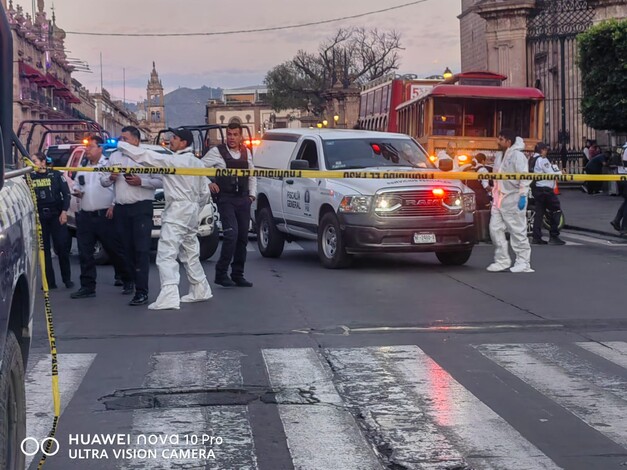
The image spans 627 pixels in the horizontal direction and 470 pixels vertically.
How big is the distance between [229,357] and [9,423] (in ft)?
14.1

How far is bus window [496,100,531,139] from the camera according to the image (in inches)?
1033

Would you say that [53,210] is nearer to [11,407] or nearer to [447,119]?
[11,407]

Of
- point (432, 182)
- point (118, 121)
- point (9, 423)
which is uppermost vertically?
point (118, 121)

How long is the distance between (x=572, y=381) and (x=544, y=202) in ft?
39.1

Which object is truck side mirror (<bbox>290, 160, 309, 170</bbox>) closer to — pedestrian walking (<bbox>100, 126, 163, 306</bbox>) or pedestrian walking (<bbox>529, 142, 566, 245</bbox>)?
pedestrian walking (<bbox>100, 126, 163, 306</bbox>)

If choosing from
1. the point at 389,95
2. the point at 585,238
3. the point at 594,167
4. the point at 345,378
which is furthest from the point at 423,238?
the point at 594,167

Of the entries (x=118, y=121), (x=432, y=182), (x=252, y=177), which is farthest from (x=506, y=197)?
(x=118, y=121)

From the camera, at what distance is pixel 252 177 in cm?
1308

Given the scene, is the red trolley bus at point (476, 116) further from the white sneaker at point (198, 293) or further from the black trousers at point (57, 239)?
the white sneaker at point (198, 293)

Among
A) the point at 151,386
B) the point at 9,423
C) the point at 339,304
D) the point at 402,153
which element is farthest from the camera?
the point at 402,153

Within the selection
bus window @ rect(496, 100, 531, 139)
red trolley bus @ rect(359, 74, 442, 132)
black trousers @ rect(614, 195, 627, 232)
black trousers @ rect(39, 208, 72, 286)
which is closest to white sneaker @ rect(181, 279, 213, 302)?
black trousers @ rect(39, 208, 72, 286)

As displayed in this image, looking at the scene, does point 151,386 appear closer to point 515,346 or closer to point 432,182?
point 515,346

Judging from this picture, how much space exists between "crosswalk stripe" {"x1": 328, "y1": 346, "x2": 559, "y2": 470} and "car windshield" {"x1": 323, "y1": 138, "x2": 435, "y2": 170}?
7.19 meters

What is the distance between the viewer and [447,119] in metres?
26.0
